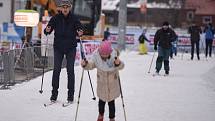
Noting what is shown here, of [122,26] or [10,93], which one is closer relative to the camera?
[10,93]

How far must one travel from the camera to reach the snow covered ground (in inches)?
418

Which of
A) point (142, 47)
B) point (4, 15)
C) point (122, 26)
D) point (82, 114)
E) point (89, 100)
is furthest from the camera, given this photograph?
point (122, 26)

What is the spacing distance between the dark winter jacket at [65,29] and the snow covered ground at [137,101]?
1168 millimetres

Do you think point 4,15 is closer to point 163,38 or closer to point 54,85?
point 163,38

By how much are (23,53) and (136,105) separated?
19.0ft

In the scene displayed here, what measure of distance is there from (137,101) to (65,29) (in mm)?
2306

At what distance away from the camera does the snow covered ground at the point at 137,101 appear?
10617mm

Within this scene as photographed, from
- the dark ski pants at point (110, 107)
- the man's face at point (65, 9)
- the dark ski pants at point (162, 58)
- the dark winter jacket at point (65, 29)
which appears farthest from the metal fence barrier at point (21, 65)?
the dark ski pants at point (110, 107)

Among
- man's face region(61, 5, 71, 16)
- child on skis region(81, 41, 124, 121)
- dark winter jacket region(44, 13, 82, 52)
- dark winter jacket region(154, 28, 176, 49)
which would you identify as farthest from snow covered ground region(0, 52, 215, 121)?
man's face region(61, 5, 71, 16)

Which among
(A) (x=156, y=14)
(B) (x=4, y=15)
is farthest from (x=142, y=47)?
(A) (x=156, y=14)

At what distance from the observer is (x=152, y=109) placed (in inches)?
457

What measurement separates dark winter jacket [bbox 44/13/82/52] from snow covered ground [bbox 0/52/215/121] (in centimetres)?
117

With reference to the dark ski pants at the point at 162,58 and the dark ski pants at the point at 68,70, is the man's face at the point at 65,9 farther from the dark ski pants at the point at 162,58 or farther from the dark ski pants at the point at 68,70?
the dark ski pants at the point at 162,58

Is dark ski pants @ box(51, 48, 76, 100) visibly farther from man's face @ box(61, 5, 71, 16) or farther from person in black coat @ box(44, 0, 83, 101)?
man's face @ box(61, 5, 71, 16)
